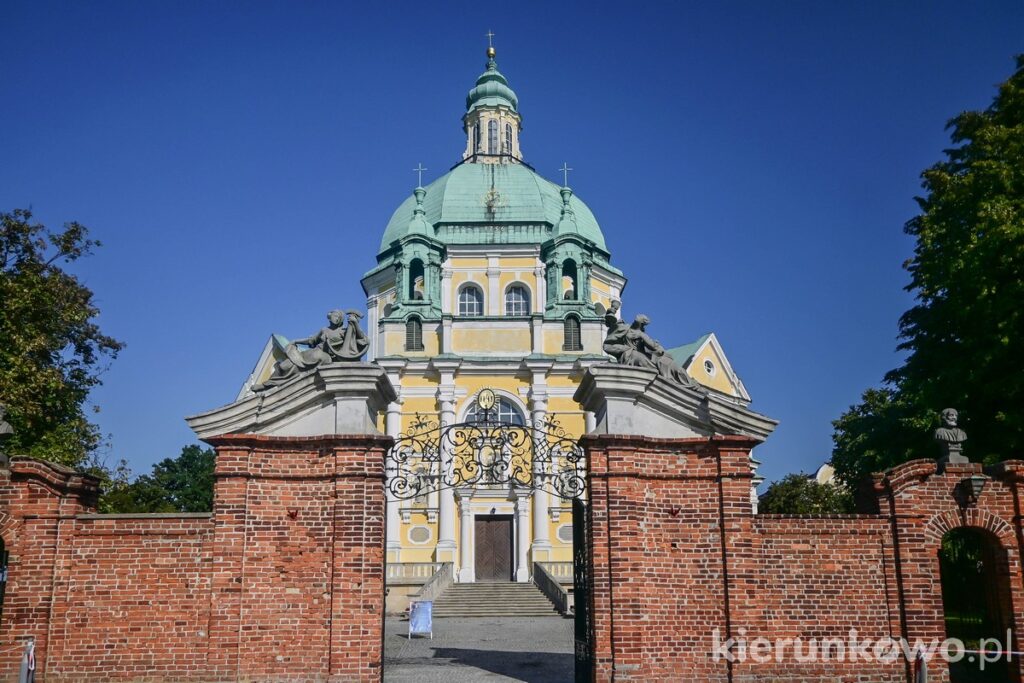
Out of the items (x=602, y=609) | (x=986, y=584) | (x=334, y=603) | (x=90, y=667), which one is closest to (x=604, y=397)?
(x=602, y=609)

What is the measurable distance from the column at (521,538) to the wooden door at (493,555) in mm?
517

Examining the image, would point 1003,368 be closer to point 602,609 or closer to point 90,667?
point 602,609

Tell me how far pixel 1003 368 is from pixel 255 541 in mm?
14313

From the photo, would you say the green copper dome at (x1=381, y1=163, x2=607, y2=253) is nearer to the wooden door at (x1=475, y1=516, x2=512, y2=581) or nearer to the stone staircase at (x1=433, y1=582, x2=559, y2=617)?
the wooden door at (x1=475, y1=516, x2=512, y2=581)

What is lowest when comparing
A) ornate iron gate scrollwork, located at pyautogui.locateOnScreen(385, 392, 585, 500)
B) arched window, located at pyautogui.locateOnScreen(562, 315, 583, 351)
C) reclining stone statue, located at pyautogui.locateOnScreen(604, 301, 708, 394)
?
ornate iron gate scrollwork, located at pyautogui.locateOnScreen(385, 392, 585, 500)

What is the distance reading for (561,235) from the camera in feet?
131

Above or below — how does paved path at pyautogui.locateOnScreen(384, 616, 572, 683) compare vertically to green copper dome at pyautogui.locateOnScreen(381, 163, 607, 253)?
below

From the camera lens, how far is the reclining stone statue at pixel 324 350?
43.3 feet

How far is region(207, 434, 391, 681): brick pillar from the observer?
39.9 feet

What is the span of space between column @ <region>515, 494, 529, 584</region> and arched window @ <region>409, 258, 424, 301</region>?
9.60 meters

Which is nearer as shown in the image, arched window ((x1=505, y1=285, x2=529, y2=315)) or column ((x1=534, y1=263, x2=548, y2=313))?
column ((x1=534, y1=263, x2=548, y2=313))

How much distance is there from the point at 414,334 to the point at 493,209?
24.3 feet

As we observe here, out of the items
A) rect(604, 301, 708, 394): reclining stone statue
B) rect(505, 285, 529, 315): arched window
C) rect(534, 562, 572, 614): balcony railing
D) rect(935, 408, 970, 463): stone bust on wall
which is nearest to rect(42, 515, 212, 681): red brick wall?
rect(604, 301, 708, 394): reclining stone statue

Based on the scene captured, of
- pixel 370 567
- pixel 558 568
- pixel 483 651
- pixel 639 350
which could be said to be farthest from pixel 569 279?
pixel 370 567
